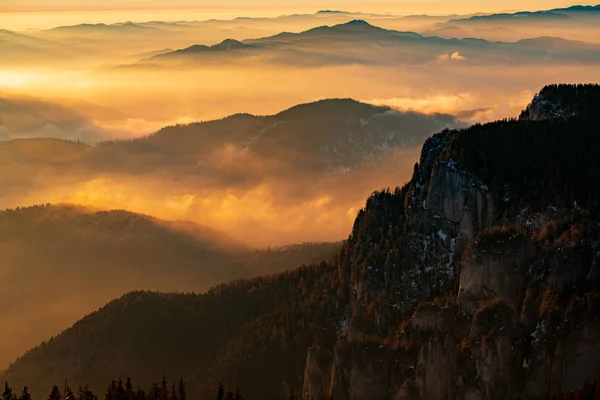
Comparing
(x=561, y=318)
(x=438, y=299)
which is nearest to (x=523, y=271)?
(x=561, y=318)

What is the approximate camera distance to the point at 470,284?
109 meters

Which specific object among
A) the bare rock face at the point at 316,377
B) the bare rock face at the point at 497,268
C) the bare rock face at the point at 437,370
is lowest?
the bare rock face at the point at 316,377

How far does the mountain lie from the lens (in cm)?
9694

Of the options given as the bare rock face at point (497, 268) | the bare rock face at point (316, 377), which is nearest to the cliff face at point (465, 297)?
the bare rock face at point (497, 268)

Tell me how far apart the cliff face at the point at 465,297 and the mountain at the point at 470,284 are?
172 mm

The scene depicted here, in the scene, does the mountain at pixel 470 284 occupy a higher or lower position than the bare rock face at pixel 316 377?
higher

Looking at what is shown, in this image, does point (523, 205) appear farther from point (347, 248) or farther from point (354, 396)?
point (347, 248)

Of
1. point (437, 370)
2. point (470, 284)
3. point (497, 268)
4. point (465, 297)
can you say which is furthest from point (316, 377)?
point (497, 268)

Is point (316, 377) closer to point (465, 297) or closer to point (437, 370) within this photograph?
point (465, 297)

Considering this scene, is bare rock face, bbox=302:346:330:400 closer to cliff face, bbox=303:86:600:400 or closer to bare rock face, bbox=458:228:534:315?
cliff face, bbox=303:86:600:400

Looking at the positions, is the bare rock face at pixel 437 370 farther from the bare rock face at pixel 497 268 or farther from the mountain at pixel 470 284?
the bare rock face at pixel 497 268

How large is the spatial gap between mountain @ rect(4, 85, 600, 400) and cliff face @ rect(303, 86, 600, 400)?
172 mm

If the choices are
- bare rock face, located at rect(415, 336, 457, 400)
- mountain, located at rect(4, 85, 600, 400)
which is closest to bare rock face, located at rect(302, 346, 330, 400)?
mountain, located at rect(4, 85, 600, 400)

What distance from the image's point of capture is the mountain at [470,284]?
96938mm
